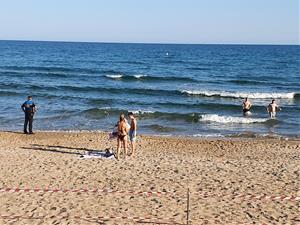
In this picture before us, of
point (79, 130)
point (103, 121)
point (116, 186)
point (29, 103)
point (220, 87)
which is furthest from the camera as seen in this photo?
point (220, 87)

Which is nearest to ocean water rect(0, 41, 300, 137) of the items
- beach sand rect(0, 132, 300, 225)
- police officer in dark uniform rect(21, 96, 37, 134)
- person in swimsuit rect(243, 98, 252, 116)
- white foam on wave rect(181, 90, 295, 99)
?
white foam on wave rect(181, 90, 295, 99)

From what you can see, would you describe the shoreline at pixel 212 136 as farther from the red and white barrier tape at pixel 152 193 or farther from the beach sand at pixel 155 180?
the red and white barrier tape at pixel 152 193

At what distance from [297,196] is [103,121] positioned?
15022 mm

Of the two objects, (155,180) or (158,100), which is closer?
(155,180)

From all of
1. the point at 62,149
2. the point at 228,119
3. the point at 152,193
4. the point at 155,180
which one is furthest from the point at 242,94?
the point at 152,193

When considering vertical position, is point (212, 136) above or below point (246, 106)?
below

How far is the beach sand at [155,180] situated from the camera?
32.4 ft

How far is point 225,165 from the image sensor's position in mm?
14492

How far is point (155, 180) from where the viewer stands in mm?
12383

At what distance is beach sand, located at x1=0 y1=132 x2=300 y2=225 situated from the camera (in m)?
9.88

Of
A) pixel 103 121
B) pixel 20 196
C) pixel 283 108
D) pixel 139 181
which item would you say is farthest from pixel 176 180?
pixel 283 108

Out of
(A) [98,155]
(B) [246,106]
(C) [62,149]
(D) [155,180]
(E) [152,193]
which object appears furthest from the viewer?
(B) [246,106]

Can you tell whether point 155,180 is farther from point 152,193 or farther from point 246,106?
point 246,106

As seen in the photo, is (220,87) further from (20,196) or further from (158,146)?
(20,196)
